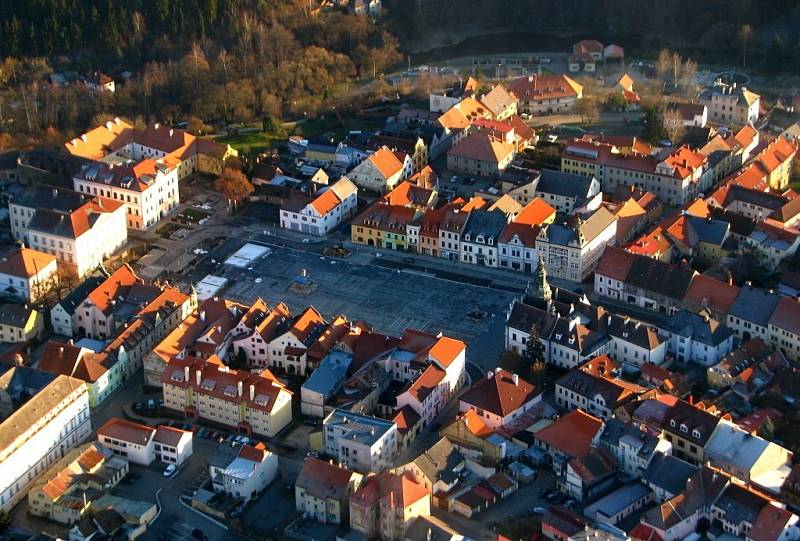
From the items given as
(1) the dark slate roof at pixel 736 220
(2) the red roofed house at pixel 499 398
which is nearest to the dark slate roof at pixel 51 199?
(2) the red roofed house at pixel 499 398

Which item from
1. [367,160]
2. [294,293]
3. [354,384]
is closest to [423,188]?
[367,160]

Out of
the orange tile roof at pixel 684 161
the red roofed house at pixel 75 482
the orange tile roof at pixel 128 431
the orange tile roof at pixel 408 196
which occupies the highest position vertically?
the orange tile roof at pixel 684 161

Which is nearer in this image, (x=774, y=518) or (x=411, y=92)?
(x=774, y=518)

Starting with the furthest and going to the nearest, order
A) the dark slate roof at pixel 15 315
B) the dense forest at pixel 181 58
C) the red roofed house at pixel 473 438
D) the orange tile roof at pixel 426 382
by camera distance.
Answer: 1. the dense forest at pixel 181 58
2. the dark slate roof at pixel 15 315
3. the orange tile roof at pixel 426 382
4. the red roofed house at pixel 473 438

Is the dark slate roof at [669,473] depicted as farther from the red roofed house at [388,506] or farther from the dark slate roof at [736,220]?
the dark slate roof at [736,220]

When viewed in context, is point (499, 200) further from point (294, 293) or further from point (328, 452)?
point (328, 452)

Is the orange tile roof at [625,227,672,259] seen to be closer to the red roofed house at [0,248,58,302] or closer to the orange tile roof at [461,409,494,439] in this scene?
the orange tile roof at [461,409,494,439]

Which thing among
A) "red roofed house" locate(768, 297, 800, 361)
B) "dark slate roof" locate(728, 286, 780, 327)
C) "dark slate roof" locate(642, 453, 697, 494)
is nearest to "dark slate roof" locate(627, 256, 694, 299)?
"dark slate roof" locate(728, 286, 780, 327)
